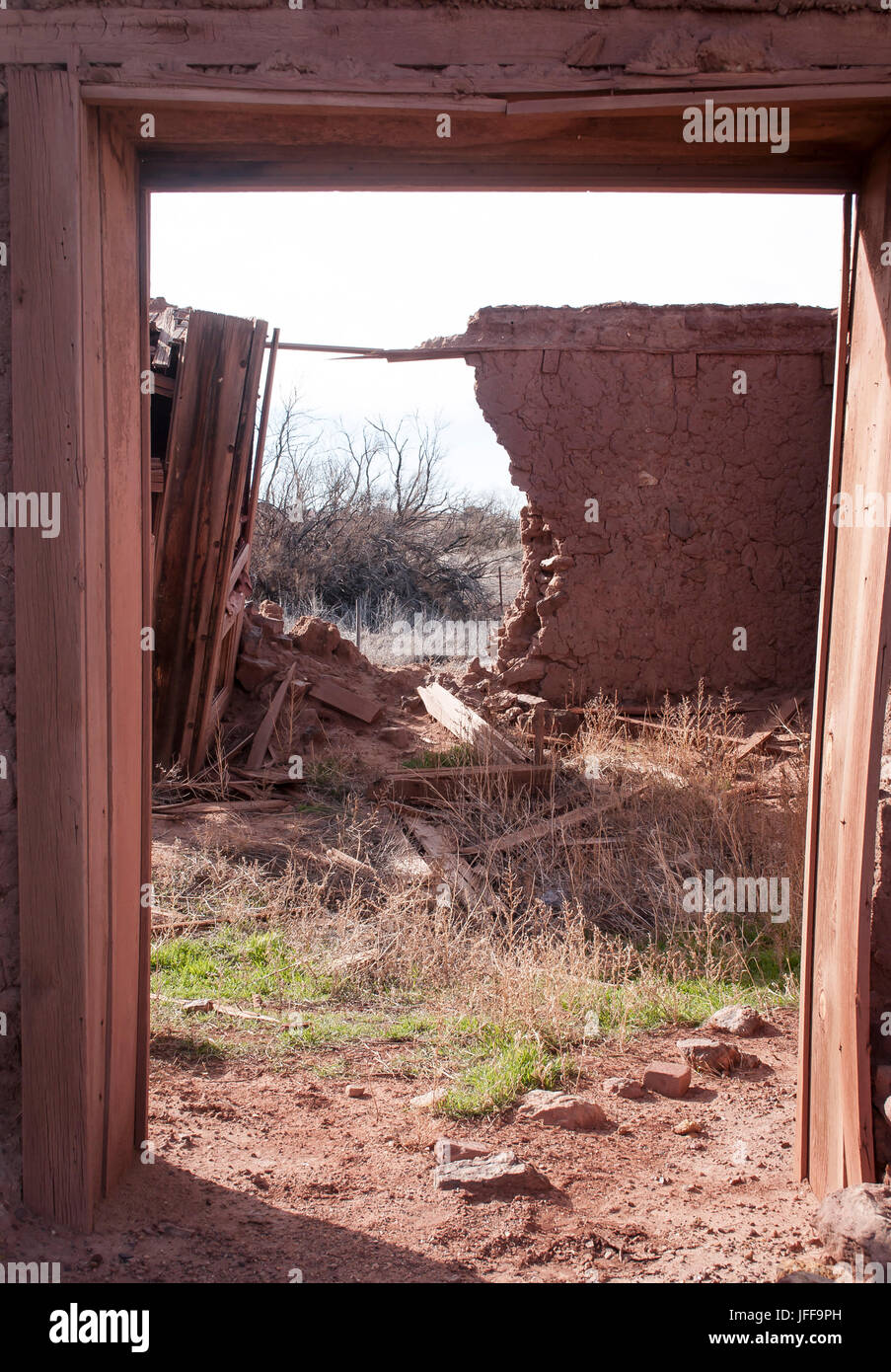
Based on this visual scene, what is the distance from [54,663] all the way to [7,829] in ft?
1.47

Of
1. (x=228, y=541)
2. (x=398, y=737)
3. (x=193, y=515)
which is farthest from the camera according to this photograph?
(x=398, y=737)

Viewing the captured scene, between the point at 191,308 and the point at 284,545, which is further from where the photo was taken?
the point at 284,545

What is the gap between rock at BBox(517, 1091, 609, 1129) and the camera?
127 inches

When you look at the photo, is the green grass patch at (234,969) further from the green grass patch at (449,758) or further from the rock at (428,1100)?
the green grass patch at (449,758)

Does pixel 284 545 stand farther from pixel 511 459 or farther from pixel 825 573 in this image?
pixel 825 573

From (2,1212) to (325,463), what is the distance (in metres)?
17.5

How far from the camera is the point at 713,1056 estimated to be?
144 inches

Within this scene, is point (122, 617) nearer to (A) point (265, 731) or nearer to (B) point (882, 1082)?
(B) point (882, 1082)

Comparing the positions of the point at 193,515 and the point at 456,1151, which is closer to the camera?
the point at 456,1151

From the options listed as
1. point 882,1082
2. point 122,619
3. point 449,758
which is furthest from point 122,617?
point 449,758

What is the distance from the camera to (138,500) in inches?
106

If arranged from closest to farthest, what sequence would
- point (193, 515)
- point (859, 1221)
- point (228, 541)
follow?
point (859, 1221)
point (193, 515)
point (228, 541)

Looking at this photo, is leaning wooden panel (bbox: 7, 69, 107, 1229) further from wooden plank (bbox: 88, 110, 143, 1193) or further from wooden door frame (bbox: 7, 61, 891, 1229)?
wooden plank (bbox: 88, 110, 143, 1193)
